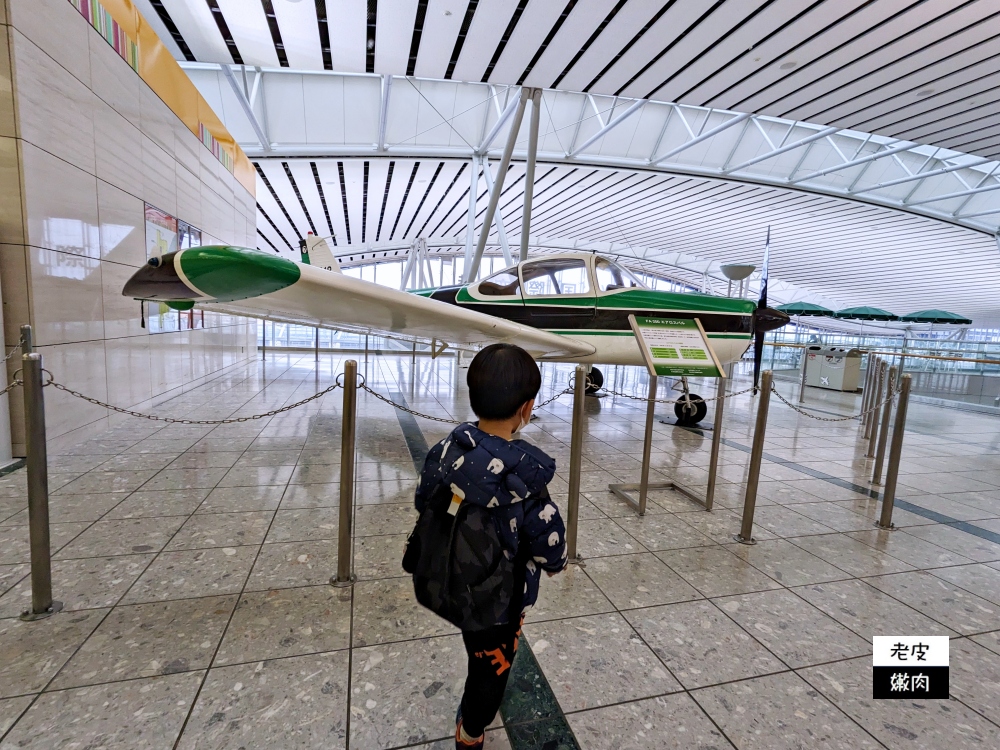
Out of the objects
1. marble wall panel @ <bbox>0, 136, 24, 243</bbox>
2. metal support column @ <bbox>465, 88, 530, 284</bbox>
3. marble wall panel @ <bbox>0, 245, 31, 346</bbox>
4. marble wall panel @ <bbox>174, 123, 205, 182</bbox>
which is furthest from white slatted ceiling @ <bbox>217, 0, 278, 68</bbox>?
marble wall panel @ <bbox>0, 245, 31, 346</bbox>

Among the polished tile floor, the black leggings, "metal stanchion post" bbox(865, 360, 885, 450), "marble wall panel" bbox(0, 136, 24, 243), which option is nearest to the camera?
the black leggings

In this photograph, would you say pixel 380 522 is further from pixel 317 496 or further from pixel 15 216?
pixel 15 216

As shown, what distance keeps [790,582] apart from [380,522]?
2.61 metres

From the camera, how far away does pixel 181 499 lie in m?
3.40

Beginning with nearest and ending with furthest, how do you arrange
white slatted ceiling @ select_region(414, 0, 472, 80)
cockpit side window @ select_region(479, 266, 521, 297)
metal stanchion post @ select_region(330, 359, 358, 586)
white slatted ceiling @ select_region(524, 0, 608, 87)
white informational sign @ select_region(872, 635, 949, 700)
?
white informational sign @ select_region(872, 635, 949, 700)
metal stanchion post @ select_region(330, 359, 358, 586)
cockpit side window @ select_region(479, 266, 521, 297)
white slatted ceiling @ select_region(524, 0, 608, 87)
white slatted ceiling @ select_region(414, 0, 472, 80)

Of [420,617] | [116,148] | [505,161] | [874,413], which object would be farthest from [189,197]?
[874,413]

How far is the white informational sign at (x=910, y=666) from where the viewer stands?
1885 mm

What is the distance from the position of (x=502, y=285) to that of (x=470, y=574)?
537 cm

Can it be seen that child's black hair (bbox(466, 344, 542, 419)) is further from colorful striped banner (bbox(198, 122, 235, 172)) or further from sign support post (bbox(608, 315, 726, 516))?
colorful striped banner (bbox(198, 122, 235, 172))

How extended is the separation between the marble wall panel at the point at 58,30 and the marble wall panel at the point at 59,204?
92cm

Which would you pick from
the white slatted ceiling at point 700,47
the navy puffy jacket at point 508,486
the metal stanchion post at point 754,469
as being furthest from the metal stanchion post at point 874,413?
the white slatted ceiling at point 700,47

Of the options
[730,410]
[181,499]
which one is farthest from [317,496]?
[730,410]

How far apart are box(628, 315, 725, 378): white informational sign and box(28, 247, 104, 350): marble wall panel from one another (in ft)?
17.6

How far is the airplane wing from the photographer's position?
2.54m
